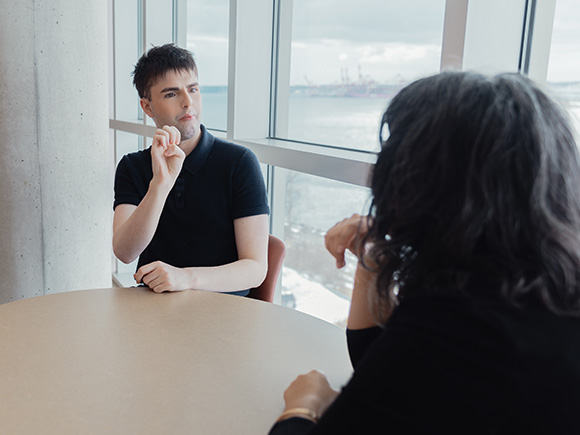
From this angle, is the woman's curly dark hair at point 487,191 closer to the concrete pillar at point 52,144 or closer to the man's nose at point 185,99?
the man's nose at point 185,99

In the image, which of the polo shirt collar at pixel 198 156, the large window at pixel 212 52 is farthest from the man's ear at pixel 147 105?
the large window at pixel 212 52

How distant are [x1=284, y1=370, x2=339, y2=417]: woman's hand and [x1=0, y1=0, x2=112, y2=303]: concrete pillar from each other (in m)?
2.00

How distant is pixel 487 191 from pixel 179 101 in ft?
5.28

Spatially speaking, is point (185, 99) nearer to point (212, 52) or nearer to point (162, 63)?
point (162, 63)

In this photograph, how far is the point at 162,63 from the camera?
215 cm

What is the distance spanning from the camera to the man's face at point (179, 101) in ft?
6.89

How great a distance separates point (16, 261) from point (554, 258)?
2465mm

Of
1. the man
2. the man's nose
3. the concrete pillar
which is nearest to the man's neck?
the man

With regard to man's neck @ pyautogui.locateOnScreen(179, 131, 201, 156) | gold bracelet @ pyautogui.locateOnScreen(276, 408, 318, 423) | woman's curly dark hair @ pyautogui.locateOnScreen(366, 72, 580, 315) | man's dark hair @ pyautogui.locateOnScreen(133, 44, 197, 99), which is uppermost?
man's dark hair @ pyautogui.locateOnScreen(133, 44, 197, 99)

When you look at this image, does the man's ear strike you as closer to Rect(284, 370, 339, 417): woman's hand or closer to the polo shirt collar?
the polo shirt collar

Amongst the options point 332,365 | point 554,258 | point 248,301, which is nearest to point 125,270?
point 248,301

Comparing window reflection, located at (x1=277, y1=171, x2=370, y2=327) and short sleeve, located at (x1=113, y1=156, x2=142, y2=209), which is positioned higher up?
short sleeve, located at (x1=113, y1=156, x2=142, y2=209)

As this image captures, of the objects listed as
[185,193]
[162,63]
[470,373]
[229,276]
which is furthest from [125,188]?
[470,373]

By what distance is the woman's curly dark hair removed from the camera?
716 millimetres
